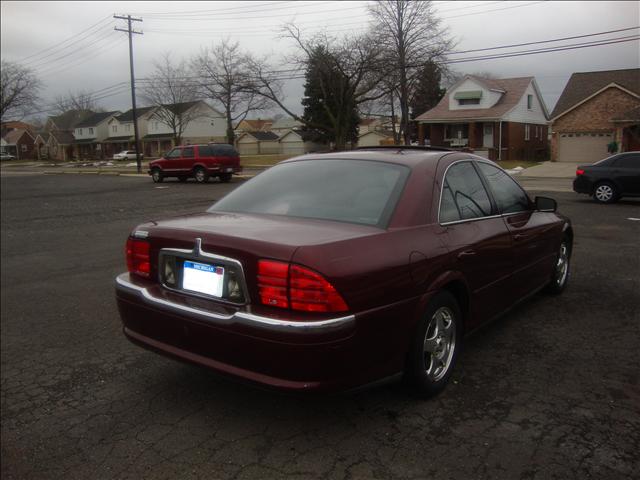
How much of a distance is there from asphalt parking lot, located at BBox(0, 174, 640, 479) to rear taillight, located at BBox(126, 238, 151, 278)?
2.59 feet

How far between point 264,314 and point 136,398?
1.32m

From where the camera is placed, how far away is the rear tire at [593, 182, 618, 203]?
1337 centimetres

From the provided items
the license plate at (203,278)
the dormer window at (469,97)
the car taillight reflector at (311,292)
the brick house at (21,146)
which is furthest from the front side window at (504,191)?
the brick house at (21,146)

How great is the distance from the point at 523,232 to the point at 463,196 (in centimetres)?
87

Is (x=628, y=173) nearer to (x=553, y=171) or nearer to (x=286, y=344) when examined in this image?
(x=553, y=171)

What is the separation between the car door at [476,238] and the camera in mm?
3393

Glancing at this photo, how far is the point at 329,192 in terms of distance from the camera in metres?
3.41

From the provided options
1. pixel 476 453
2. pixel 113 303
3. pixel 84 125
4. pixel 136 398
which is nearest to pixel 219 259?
pixel 136 398

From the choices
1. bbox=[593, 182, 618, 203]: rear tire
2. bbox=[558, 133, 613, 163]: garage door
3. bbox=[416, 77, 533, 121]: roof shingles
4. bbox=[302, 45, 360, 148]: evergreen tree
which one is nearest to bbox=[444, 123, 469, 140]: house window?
bbox=[416, 77, 533, 121]: roof shingles

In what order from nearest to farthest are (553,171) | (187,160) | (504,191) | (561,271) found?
(504,191)
(561,271)
(553,171)
(187,160)

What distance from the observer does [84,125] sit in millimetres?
82312

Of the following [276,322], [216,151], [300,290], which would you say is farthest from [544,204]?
[216,151]

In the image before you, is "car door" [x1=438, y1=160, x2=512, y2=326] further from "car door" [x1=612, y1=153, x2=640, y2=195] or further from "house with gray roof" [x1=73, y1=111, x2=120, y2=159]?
"house with gray roof" [x1=73, y1=111, x2=120, y2=159]

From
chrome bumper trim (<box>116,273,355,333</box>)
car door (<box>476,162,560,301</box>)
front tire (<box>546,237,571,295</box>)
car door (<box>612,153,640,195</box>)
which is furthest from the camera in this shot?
car door (<box>612,153,640,195</box>)
